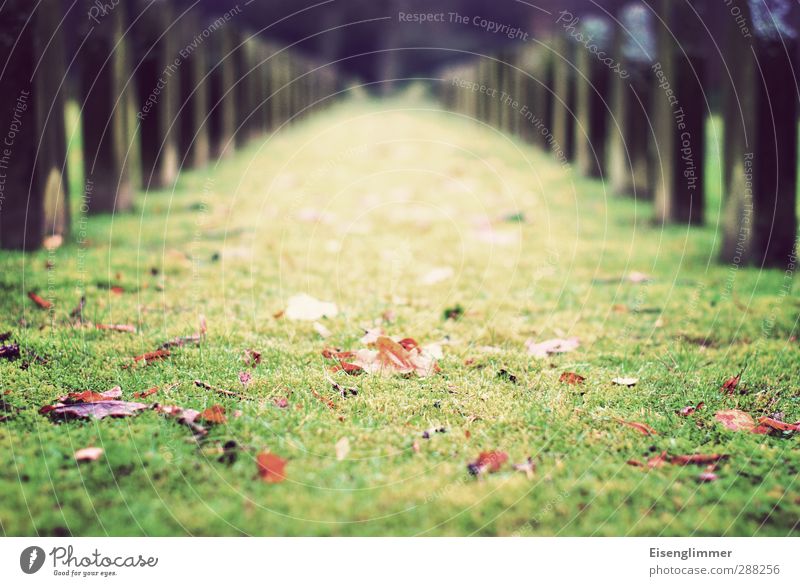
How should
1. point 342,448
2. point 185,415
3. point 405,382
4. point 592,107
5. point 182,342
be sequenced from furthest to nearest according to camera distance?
point 592,107 < point 182,342 < point 405,382 < point 185,415 < point 342,448

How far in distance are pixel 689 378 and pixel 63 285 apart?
2.87 m

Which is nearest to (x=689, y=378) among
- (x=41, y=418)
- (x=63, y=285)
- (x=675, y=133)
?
(x=41, y=418)

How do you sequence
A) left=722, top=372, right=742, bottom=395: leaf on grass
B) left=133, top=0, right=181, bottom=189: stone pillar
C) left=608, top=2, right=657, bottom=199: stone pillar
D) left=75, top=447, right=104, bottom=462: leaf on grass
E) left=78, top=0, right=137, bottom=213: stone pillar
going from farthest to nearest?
1. left=608, top=2, right=657, bottom=199: stone pillar
2. left=133, top=0, right=181, bottom=189: stone pillar
3. left=78, top=0, right=137, bottom=213: stone pillar
4. left=722, top=372, right=742, bottom=395: leaf on grass
5. left=75, top=447, right=104, bottom=462: leaf on grass

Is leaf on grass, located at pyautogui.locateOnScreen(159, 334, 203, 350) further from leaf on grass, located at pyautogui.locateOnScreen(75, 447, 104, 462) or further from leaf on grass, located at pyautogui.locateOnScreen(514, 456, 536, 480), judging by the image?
leaf on grass, located at pyautogui.locateOnScreen(514, 456, 536, 480)

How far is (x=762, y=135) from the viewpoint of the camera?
436 cm

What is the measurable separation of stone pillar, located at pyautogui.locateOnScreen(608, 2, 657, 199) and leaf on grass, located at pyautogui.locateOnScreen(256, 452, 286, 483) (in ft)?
19.9

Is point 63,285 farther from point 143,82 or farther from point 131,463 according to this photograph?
point 143,82

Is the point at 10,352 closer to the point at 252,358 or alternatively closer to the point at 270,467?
the point at 252,358

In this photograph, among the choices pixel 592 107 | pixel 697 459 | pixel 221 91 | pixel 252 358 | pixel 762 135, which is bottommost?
pixel 697 459

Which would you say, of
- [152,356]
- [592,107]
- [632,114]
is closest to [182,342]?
[152,356]

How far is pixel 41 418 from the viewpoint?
2.31 m

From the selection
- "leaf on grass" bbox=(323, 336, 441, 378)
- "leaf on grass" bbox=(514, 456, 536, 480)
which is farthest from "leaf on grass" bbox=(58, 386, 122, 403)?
"leaf on grass" bbox=(514, 456, 536, 480)

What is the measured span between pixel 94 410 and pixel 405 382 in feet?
3.23

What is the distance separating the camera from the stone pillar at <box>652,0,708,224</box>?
6.02m
